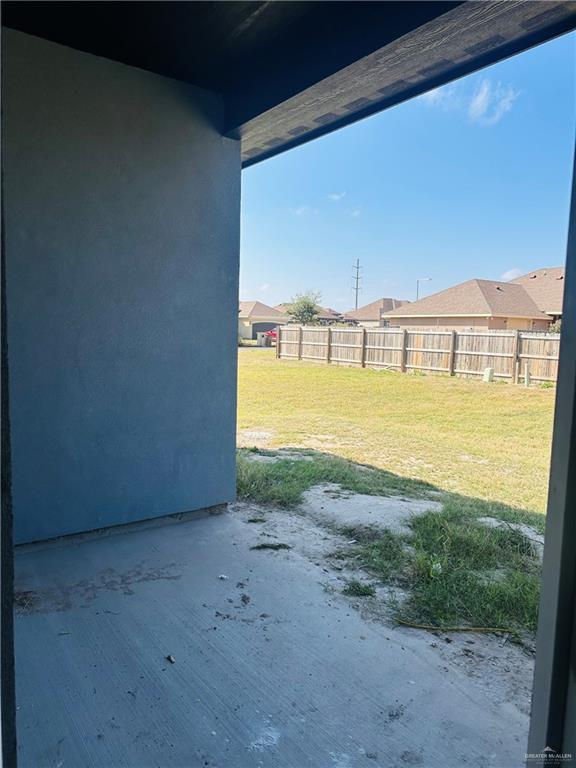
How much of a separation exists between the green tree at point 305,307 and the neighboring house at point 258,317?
3163 millimetres

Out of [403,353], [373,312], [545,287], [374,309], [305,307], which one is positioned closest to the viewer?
[403,353]

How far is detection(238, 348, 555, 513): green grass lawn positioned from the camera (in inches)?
197

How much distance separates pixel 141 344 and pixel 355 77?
6.21 ft

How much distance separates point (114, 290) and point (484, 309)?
1691cm

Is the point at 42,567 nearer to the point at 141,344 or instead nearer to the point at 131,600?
the point at 131,600

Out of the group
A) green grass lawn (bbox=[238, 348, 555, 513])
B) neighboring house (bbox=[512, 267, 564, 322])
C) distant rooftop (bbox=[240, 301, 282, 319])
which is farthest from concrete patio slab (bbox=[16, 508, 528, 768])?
distant rooftop (bbox=[240, 301, 282, 319])

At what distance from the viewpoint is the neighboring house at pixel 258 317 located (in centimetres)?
3378

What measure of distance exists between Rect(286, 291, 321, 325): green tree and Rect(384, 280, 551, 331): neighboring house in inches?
460

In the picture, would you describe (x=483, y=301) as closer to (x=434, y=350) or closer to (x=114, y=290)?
(x=434, y=350)

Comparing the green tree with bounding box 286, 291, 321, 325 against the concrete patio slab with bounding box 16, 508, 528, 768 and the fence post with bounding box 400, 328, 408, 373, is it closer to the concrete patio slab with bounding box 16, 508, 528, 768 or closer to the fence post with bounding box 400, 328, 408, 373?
the fence post with bounding box 400, 328, 408, 373

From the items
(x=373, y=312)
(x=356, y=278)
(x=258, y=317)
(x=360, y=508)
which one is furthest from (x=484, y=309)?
(x=356, y=278)

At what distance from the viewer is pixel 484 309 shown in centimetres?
1775

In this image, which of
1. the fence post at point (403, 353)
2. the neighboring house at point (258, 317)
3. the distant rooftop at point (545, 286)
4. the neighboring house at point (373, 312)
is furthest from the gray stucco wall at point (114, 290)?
the neighboring house at point (373, 312)

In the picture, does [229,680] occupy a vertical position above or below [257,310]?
below
